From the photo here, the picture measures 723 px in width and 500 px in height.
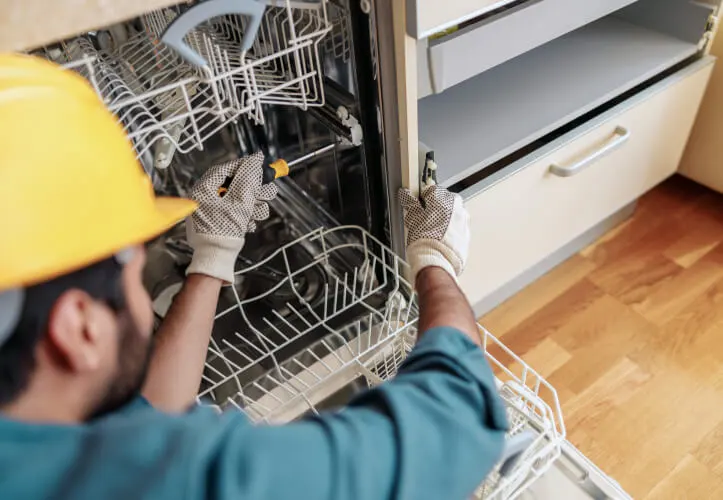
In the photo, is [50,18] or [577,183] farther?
[577,183]

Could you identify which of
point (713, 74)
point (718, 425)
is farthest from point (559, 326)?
point (713, 74)

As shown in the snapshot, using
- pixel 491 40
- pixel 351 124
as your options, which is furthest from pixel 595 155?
pixel 351 124

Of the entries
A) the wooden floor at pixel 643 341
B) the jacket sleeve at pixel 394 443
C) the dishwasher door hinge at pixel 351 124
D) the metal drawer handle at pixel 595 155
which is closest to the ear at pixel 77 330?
the jacket sleeve at pixel 394 443

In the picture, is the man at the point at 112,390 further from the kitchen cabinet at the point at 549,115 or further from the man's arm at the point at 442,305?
the kitchen cabinet at the point at 549,115

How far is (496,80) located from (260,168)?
0.59 metres

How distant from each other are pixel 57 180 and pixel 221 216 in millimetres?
409

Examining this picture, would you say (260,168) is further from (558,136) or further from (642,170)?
(642,170)

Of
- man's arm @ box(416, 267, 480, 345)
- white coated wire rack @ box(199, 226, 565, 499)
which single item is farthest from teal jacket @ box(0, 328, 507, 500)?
white coated wire rack @ box(199, 226, 565, 499)

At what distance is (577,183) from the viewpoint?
1.24m

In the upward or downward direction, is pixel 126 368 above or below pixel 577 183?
above

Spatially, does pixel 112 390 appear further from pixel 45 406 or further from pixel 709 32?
pixel 709 32

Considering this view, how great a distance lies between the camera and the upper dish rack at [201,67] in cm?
74

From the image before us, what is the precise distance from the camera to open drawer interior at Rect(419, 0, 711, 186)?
3.53ft

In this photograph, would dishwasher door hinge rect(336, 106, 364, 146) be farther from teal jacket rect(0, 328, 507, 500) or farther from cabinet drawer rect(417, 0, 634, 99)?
teal jacket rect(0, 328, 507, 500)
